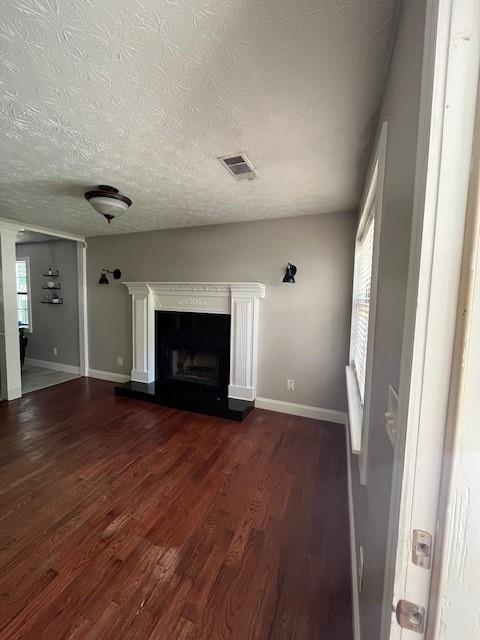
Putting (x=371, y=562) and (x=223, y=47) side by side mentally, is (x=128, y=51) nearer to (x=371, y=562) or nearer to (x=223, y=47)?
(x=223, y=47)

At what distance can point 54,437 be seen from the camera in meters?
2.61

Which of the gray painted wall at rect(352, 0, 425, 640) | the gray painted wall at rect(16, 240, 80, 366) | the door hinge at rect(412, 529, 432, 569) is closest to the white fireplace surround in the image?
the gray painted wall at rect(16, 240, 80, 366)

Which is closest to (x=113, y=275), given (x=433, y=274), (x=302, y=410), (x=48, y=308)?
(x=48, y=308)

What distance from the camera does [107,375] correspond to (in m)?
4.36

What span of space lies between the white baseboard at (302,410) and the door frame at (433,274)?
270 cm

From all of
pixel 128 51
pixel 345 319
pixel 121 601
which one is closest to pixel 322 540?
pixel 121 601

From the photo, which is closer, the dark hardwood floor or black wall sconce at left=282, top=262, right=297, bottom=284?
the dark hardwood floor

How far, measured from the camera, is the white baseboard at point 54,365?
184 inches

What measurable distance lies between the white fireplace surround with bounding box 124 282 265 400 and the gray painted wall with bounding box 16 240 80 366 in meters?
1.48

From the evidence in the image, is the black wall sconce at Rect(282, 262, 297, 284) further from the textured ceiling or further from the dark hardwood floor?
the dark hardwood floor

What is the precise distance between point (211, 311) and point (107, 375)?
2239 mm

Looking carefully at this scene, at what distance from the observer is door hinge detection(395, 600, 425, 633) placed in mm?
461

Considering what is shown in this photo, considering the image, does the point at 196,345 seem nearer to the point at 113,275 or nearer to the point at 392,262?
the point at 113,275

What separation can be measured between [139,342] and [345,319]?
9.14 ft
